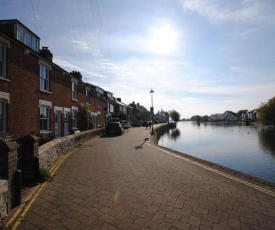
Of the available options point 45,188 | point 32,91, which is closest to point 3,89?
point 32,91

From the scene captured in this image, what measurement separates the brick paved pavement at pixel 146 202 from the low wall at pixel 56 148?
813mm

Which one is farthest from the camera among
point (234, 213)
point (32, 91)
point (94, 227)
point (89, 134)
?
point (89, 134)

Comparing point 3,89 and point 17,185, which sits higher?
point 3,89

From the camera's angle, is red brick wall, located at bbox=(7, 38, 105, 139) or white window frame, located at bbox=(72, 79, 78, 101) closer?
red brick wall, located at bbox=(7, 38, 105, 139)

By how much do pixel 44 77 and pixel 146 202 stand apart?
1391cm

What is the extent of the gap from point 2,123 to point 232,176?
11.5 metres

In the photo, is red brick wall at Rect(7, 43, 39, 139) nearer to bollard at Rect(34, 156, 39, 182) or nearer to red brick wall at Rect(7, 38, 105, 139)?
red brick wall at Rect(7, 38, 105, 139)

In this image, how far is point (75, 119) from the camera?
75.9ft

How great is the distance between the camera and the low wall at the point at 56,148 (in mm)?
8562

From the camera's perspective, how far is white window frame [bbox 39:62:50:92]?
623 inches

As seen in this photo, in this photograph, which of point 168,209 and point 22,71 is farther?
point 22,71

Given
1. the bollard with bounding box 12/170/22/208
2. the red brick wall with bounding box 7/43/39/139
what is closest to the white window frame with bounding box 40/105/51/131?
the red brick wall with bounding box 7/43/39/139

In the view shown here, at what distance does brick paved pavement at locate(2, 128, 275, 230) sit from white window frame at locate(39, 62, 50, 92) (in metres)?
9.28

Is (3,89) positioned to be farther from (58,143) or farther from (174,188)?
(174,188)
